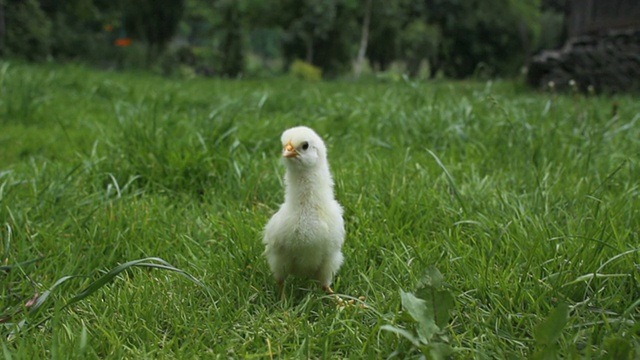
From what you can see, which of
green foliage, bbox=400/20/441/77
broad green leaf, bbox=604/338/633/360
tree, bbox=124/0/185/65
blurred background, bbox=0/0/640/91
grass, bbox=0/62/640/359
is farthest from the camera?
green foliage, bbox=400/20/441/77

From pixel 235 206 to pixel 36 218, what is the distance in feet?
3.40

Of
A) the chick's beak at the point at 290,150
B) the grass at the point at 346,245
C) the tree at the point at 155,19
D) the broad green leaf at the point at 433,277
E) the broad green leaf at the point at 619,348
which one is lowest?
the grass at the point at 346,245

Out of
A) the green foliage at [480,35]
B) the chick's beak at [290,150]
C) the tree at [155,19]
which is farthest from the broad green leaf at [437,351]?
the green foliage at [480,35]

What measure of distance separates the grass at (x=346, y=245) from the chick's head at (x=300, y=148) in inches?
18.9

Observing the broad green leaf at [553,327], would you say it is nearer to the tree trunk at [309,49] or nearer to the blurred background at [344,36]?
the blurred background at [344,36]

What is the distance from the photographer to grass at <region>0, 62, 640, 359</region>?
1804mm

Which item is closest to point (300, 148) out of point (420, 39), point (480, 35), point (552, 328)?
point (552, 328)

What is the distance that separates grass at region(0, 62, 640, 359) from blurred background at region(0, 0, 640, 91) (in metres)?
7.91

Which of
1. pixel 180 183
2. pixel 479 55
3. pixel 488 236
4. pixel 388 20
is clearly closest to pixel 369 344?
pixel 488 236

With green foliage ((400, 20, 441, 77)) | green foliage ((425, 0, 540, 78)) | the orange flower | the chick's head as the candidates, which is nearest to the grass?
the chick's head

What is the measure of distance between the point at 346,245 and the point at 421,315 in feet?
3.12

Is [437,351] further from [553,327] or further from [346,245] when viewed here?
[346,245]

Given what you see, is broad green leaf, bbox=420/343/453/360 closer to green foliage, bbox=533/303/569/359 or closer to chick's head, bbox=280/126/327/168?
green foliage, bbox=533/303/569/359

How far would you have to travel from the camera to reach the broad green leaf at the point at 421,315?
1.59 m
